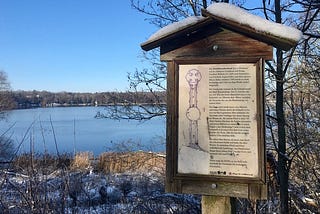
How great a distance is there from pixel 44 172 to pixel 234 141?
6.24 feet

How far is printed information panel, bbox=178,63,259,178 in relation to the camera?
2.38 metres

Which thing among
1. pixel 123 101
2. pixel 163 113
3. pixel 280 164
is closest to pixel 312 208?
pixel 280 164

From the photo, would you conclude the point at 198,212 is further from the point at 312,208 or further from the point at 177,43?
the point at 177,43

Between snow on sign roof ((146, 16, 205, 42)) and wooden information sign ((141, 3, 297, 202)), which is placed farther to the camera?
snow on sign roof ((146, 16, 205, 42))

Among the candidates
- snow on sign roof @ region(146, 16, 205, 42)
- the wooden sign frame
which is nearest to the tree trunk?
the wooden sign frame

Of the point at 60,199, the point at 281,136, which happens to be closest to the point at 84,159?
the point at 281,136

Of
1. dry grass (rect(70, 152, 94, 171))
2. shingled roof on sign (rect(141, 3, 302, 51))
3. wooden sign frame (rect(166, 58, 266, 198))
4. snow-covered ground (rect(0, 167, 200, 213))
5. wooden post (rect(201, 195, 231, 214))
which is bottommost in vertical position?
dry grass (rect(70, 152, 94, 171))

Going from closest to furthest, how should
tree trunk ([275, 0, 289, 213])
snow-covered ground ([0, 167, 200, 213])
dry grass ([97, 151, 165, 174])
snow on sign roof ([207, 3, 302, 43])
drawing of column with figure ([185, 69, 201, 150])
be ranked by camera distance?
snow on sign roof ([207, 3, 302, 43]), drawing of column with figure ([185, 69, 201, 150]), snow-covered ground ([0, 167, 200, 213]), tree trunk ([275, 0, 289, 213]), dry grass ([97, 151, 165, 174])

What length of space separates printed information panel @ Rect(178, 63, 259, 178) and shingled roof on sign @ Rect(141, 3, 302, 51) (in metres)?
0.23

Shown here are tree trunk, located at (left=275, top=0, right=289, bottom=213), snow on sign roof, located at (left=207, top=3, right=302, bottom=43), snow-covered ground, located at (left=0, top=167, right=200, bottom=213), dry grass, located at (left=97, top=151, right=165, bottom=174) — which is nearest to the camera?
snow on sign roof, located at (left=207, top=3, right=302, bottom=43)

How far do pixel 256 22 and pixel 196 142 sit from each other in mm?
905

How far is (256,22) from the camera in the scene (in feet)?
7.98

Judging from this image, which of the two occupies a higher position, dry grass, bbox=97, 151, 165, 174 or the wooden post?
the wooden post

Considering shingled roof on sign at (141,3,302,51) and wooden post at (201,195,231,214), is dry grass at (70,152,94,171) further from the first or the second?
shingled roof on sign at (141,3,302,51)
